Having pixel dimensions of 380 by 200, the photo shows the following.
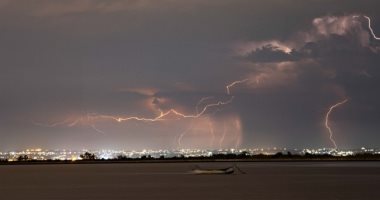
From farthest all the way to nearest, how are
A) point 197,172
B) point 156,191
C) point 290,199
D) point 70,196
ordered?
point 197,172 < point 156,191 < point 70,196 < point 290,199

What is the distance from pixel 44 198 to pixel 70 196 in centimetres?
193

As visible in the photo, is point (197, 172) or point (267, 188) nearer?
point (267, 188)

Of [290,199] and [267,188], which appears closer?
[290,199]

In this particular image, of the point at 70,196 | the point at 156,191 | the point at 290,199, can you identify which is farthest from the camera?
the point at 156,191

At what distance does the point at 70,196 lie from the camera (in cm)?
5319

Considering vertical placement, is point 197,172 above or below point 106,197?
above

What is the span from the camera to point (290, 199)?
49.6m

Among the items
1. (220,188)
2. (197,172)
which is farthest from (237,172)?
(220,188)

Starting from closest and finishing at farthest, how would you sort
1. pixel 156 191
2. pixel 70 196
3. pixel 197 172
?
1. pixel 70 196
2. pixel 156 191
3. pixel 197 172

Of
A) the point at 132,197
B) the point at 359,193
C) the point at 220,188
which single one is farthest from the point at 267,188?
the point at 132,197

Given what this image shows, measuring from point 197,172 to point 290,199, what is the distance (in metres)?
49.6

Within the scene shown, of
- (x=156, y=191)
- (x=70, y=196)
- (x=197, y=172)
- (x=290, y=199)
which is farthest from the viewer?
(x=197, y=172)

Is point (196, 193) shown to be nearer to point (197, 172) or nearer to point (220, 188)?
point (220, 188)

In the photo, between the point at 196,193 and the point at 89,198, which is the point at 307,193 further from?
the point at 89,198
